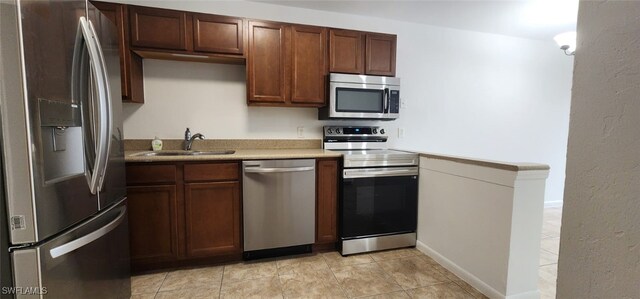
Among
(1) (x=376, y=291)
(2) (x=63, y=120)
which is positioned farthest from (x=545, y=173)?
(2) (x=63, y=120)

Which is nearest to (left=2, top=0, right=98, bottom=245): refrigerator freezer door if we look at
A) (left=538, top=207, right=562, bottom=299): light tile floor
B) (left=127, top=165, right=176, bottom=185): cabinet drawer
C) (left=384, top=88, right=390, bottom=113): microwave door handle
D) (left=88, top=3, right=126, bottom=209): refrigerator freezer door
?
(left=88, top=3, right=126, bottom=209): refrigerator freezer door

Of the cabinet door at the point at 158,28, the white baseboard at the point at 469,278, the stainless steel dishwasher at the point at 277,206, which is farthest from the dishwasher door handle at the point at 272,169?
the white baseboard at the point at 469,278

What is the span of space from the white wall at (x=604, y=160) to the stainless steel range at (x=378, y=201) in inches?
68.1

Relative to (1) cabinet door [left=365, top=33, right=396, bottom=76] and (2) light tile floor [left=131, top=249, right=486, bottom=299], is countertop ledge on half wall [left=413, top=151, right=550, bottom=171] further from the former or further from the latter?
(1) cabinet door [left=365, top=33, right=396, bottom=76]

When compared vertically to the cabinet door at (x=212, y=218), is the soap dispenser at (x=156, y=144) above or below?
above

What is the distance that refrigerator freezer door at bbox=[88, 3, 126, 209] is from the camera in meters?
1.34

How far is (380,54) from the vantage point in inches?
105

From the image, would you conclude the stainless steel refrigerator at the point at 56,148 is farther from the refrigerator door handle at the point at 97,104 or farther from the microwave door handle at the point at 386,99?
the microwave door handle at the point at 386,99

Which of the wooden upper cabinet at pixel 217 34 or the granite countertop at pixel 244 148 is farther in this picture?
the wooden upper cabinet at pixel 217 34

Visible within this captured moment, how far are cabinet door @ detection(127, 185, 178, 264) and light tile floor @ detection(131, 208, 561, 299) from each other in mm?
180

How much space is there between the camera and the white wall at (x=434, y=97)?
2.51 meters

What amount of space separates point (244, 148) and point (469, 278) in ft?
7.24

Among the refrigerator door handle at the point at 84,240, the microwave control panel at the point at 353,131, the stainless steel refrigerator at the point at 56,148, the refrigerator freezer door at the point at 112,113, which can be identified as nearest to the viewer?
the stainless steel refrigerator at the point at 56,148

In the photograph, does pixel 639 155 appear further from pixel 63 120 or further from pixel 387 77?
pixel 387 77
